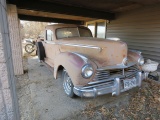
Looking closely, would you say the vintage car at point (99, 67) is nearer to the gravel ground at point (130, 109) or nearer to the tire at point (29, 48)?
the gravel ground at point (130, 109)

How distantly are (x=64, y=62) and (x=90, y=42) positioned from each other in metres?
0.77

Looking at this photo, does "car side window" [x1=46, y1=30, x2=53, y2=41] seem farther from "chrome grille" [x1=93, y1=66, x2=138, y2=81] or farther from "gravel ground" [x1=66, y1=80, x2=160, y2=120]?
"gravel ground" [x1=66, y1=80, x2=160, y2=120]

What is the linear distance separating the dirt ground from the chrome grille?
2.10 ft

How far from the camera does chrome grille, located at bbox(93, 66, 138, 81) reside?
7.76ft

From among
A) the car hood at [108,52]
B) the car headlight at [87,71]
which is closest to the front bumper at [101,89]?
the car headlight at [87,71]

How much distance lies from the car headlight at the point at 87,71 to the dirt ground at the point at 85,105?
2.53 ft

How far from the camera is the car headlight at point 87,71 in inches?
87.0

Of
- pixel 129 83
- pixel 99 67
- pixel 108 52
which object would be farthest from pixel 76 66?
pixel 129 83

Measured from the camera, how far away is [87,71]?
87.5 inches

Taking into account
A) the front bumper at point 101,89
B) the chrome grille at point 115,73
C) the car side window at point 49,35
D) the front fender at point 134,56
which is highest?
the car side window at point 49,35

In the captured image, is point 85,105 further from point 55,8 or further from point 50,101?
point 55,8

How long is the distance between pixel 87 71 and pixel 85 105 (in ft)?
2.92

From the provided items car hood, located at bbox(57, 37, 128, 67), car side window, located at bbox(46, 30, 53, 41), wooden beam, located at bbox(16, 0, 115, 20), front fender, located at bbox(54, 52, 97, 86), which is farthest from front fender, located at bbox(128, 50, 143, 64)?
wooden beam, located at bbox(16, 0, 115, 20)

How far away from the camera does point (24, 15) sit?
6578 millimetres
